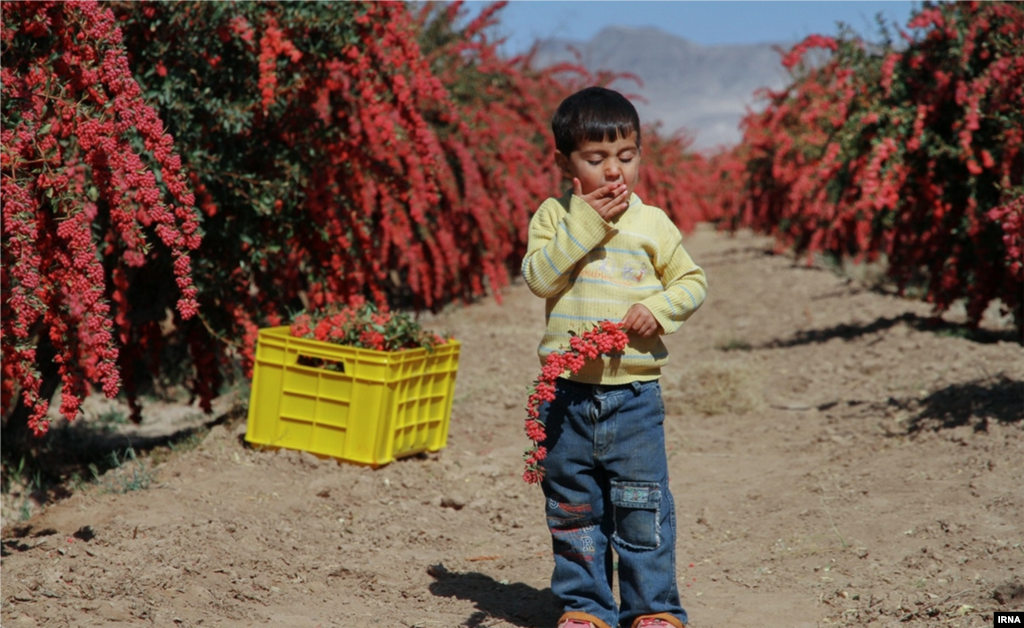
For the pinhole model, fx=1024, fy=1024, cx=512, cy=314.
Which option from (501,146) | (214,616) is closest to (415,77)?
(214,616)

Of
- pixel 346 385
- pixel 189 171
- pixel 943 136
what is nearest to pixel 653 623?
pixel 346 385

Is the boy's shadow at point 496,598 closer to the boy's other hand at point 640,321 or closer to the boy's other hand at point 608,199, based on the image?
the boy's other hand at point 640,321

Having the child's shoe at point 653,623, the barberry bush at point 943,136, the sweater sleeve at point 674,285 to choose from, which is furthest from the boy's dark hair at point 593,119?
the barberry bush at point 943,136

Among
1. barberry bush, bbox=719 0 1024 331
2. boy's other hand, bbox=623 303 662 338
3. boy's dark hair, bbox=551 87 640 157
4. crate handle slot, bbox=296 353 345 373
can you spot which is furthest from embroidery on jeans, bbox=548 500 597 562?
barberry bush, bbox=719 0 1024 331

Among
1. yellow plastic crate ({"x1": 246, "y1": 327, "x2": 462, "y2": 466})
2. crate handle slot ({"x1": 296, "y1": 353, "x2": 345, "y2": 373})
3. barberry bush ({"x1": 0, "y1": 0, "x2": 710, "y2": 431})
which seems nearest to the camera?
barberry bush ({"x1": 0, "y1": 0, "x2": 710, "y2": 431})

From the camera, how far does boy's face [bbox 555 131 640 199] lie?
3010 mm

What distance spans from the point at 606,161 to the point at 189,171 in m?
2.67

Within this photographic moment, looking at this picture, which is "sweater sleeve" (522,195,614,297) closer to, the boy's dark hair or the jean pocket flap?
the boy's dark hair

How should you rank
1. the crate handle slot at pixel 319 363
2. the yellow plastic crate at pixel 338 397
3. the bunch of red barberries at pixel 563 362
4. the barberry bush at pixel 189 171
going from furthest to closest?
the crate handle slot at pixel 319 363 → the yellow plastic crate at pixel 338 397 → the barberry bush at pixel 189 171 → the bunch of red barberries at pixel 563 362

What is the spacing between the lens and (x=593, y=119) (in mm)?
2990

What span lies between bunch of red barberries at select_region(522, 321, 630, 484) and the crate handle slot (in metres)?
2.08

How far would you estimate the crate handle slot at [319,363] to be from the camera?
4.98m

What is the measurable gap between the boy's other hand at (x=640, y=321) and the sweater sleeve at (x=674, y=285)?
0.02 metres

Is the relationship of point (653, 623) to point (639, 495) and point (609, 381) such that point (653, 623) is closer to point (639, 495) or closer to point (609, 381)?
point (639, 495)
